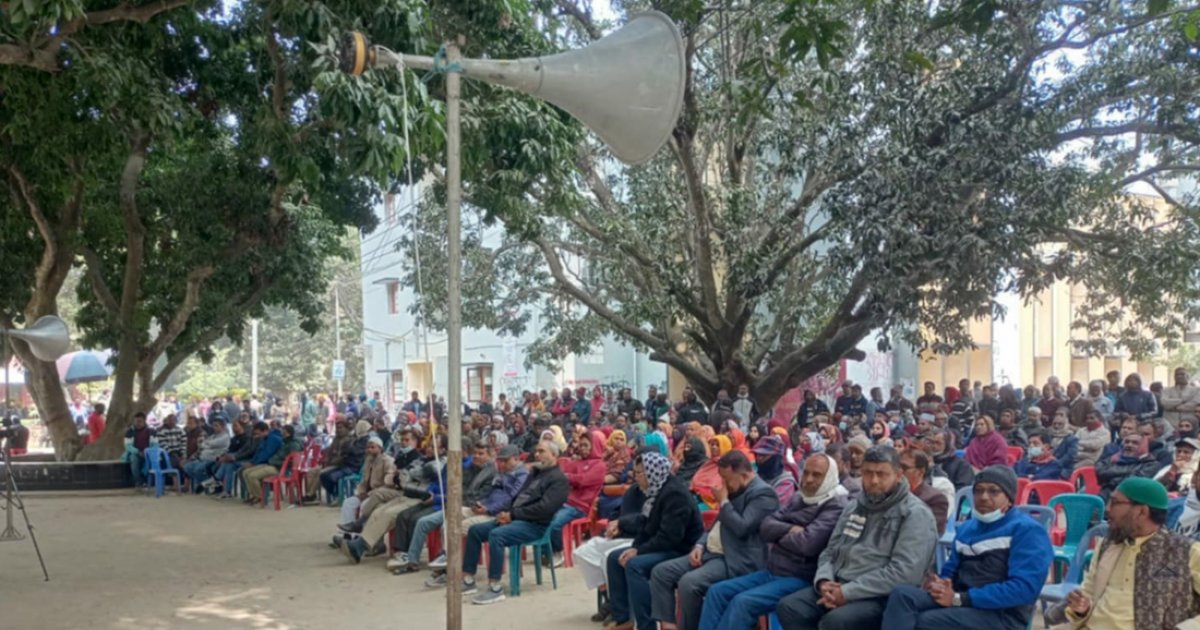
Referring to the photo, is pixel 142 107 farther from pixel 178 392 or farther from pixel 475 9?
pixel 178 392

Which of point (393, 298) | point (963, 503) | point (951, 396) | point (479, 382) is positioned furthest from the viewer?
point (393, 298)

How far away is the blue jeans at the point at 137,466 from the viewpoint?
18.9 meters

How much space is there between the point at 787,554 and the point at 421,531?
4675 mm

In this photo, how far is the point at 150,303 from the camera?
19.4 m

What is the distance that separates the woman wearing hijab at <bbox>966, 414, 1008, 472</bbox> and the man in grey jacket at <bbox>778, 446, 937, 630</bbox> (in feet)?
17.1

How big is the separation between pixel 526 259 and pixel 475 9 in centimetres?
1084

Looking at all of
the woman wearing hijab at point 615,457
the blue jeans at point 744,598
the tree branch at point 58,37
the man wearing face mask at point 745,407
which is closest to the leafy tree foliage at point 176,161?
the tree branch at point 58,37

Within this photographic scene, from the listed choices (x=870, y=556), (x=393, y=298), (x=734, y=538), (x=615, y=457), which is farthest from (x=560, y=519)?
(x=393, y=298)

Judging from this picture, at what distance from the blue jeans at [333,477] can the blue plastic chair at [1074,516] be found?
32.5 feet

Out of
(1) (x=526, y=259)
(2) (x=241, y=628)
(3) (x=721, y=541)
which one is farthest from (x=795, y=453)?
(1) (x=526, y=259)

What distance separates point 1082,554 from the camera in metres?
6.52

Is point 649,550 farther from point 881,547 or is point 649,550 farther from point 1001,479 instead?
point 1001,479

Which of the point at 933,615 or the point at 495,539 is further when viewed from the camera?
the point at 495,539

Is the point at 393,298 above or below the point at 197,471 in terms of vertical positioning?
above
